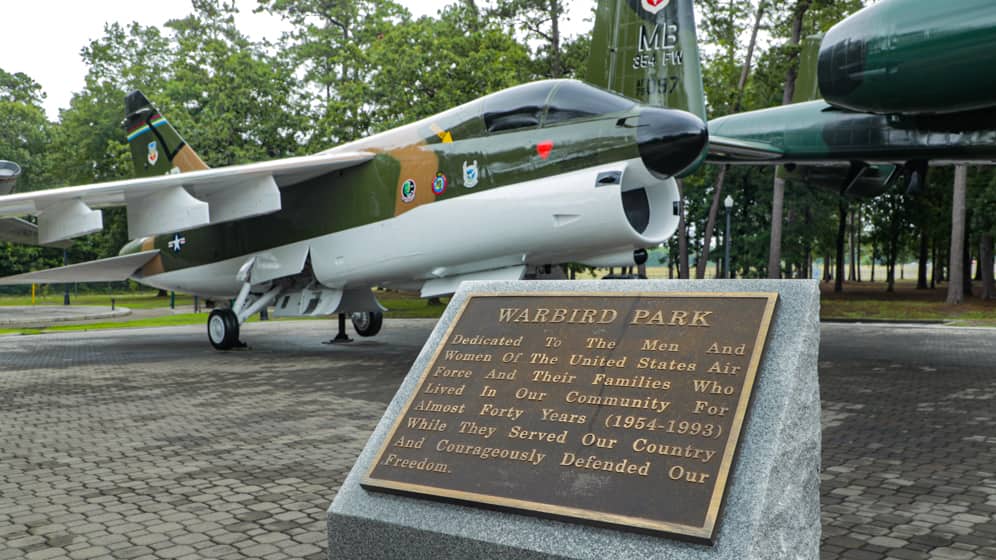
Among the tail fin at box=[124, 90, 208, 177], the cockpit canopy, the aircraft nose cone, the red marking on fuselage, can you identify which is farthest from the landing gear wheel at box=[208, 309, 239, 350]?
the aircraft nose cone

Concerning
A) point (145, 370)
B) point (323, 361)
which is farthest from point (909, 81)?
point (145, 370)

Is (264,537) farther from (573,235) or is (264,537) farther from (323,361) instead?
(323,361)

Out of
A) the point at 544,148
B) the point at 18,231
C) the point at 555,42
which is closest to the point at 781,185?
the point at 555,42

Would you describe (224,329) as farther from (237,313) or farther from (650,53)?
(650,53)

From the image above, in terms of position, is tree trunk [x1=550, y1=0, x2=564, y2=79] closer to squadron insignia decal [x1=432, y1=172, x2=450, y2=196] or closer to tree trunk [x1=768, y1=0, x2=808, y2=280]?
tree trunk [x1=768, y1=0, x2=808, y2=280]

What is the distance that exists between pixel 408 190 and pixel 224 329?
5.89 m

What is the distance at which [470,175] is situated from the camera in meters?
10.5

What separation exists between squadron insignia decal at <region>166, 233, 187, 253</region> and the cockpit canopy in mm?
8514

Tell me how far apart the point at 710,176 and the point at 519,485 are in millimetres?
32875

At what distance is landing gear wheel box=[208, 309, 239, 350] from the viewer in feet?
48.8

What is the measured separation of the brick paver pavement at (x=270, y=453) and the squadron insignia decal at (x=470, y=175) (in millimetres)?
3025

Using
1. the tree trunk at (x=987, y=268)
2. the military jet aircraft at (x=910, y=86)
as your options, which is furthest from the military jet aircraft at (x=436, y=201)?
the tree trunk at (x=987, y=268)

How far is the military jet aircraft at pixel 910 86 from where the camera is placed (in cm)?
732

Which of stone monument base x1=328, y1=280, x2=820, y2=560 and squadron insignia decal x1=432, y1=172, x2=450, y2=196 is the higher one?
squadron insignia decal x1=432, y1=172, x2=450, y2=196
